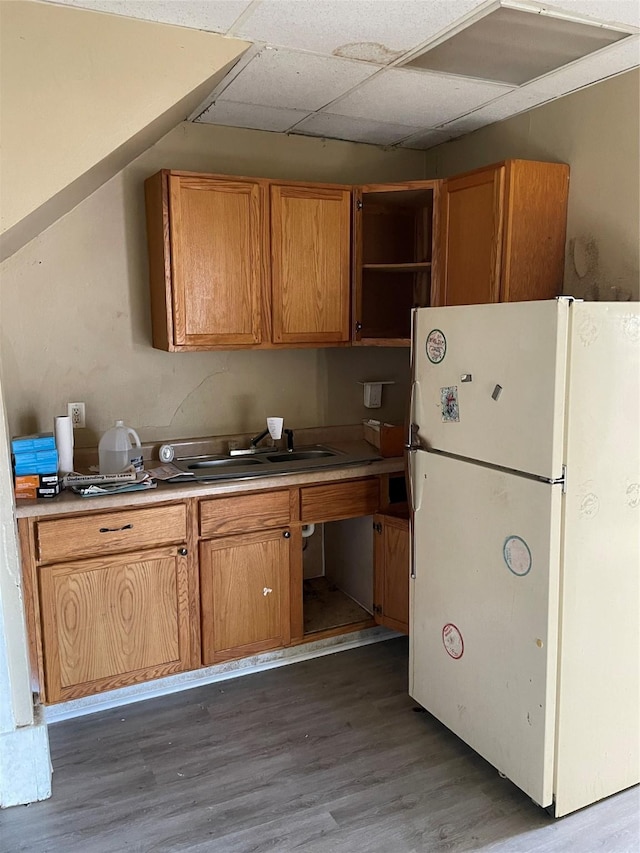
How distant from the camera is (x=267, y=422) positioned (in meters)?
3.19

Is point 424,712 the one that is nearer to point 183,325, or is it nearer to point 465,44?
point 183,325

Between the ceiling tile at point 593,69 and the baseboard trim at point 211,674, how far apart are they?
8.06 ft

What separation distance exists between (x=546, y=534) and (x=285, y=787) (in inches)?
47.9

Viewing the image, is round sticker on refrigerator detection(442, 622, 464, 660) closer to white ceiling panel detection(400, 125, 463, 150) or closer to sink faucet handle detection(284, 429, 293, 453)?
sink faucet handle detection(284, 429, 293, 453)

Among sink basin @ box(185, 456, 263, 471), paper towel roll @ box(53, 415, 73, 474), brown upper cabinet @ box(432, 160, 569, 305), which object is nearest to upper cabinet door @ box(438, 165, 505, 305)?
brown upper cabinet @ box(432, 160, 569, 305)

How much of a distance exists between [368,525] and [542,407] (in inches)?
54.6

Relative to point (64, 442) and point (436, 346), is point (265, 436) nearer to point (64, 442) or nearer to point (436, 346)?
point (64, 442)

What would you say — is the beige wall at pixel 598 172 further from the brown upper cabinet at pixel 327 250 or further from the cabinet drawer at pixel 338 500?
the cabinet drawer at pixel 338 500

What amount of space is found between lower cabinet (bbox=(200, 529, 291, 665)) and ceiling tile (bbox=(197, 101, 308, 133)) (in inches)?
71.1

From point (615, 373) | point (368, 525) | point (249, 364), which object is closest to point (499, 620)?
point (615, 373)

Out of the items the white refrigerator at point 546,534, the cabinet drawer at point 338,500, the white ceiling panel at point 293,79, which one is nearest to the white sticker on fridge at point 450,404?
the white refrigerator at point 546,534

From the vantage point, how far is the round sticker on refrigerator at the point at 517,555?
6.47 feet

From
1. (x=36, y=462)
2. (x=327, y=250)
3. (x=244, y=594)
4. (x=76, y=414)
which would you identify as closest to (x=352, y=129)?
(x=327, y=250)

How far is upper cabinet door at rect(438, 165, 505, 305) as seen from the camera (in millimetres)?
2664
